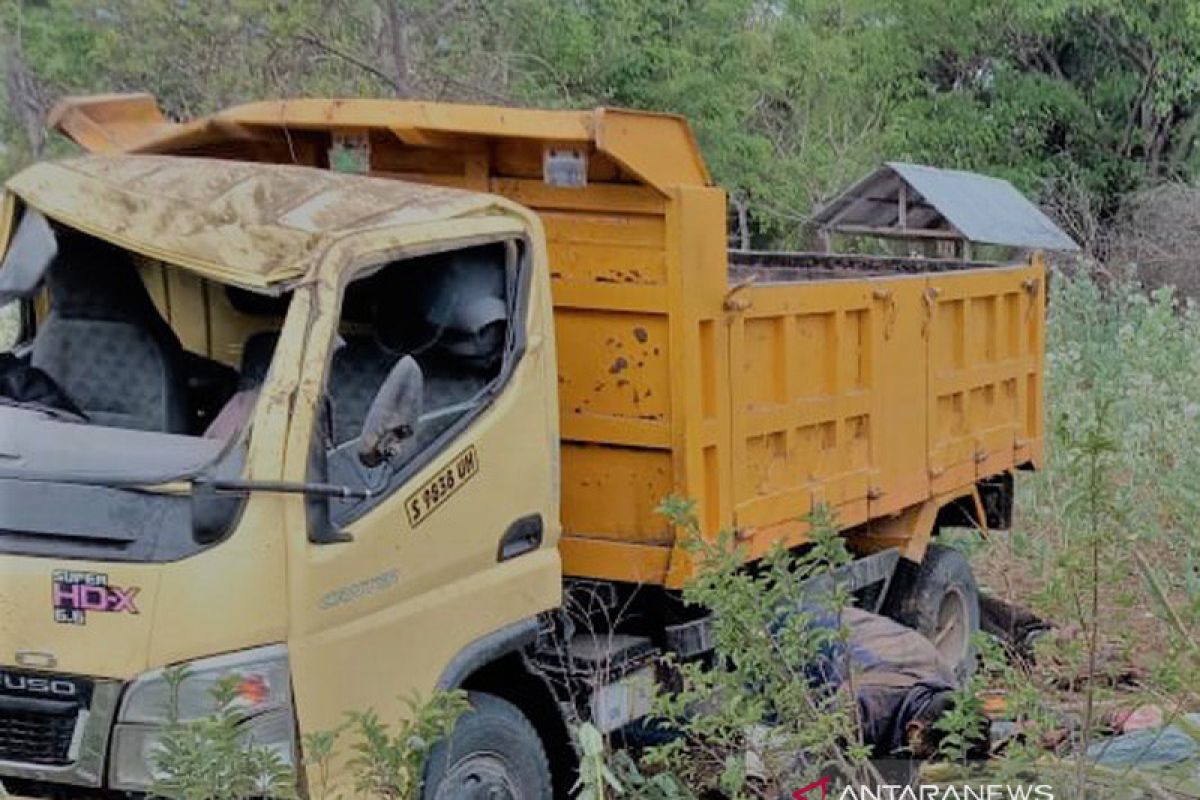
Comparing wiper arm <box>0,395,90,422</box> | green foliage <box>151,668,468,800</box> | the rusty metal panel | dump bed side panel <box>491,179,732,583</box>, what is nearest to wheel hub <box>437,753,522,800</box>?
green foliage <box>151,668,468,800</box>

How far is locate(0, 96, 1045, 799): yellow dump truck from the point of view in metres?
4.03

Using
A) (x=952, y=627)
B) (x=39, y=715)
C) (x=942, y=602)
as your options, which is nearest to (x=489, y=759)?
(x=39, y=715)

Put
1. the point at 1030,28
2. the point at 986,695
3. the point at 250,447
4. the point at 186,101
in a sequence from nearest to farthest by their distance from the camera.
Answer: the point at 250,447 < the point at 986,695 < the point at 186,101 < the point at 1030,28

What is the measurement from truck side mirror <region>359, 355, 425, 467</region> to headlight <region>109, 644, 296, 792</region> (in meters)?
0.55

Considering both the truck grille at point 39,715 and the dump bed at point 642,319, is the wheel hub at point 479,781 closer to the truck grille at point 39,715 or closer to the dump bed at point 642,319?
the dump bed at point 642,319

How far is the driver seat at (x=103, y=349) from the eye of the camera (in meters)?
4.87

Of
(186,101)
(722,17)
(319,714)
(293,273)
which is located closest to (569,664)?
(319,714)

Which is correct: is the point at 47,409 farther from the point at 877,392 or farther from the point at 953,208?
the point at 953,208

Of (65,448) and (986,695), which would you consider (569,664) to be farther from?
(65,448)

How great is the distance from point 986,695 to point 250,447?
2531 mm

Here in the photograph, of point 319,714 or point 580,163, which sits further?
point 580,163

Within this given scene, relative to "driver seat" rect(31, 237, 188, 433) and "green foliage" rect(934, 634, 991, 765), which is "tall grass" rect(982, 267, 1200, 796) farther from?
"driver seat" rect(31, 237, 188, 433)

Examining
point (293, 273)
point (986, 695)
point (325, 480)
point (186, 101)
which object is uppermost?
point (186, 101)

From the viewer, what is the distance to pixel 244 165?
4949mm
